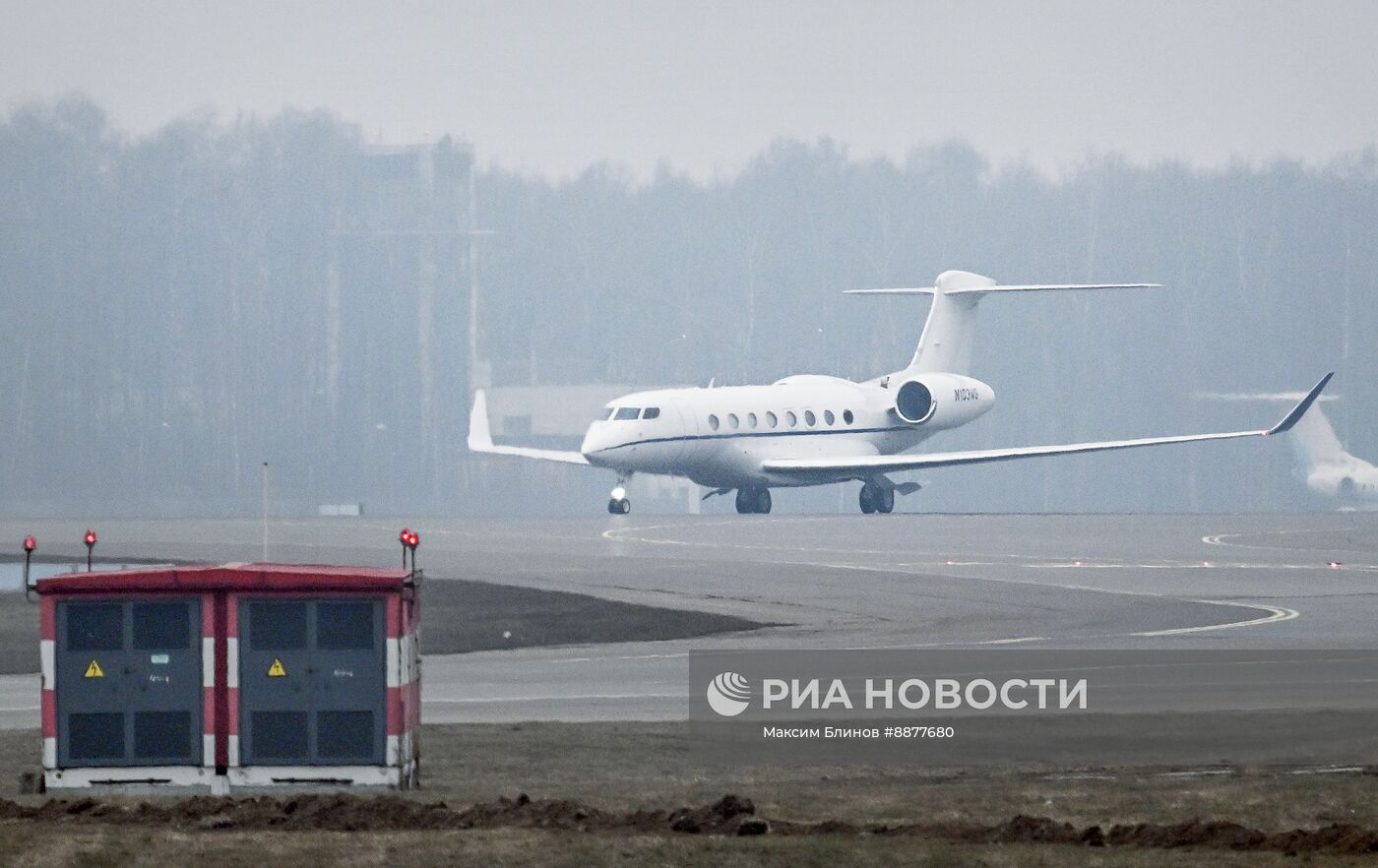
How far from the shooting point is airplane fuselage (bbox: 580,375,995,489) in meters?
55.3

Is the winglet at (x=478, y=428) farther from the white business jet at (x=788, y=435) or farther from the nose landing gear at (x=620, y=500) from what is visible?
the nose landing gear at (x=620, y=500)

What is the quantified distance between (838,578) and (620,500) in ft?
77.2

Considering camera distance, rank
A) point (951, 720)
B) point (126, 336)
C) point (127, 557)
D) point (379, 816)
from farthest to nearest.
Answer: point (126, 336), point (127, 557), point (951, 720), point (379, 816)

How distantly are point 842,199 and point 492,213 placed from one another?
2815cm

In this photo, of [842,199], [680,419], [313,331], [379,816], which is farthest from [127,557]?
[842,199]

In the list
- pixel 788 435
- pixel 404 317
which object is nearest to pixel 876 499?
pixel 788 435

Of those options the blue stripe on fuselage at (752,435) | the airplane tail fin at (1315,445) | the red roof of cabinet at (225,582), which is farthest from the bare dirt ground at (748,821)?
the airplane tail fin at (1315,445)

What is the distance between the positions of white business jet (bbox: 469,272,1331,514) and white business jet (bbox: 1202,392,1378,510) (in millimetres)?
14798

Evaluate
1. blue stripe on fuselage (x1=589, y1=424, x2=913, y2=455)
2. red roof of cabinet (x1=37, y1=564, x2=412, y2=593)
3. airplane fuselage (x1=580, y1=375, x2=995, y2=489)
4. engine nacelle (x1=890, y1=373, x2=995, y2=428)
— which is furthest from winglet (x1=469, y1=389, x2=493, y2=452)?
red roof of cabinet (x1=37, y1=564, x2=412, y2=593)

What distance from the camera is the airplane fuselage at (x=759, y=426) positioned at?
55281mm

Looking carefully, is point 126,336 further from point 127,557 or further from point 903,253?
point 127,557

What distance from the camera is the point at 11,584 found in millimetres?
31859

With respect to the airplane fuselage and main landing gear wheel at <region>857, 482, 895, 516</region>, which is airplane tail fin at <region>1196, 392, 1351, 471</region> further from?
main landing gear wheel at <region>857, 482, 895, 516</region>

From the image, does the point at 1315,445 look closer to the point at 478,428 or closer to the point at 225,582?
the point at 478,428
